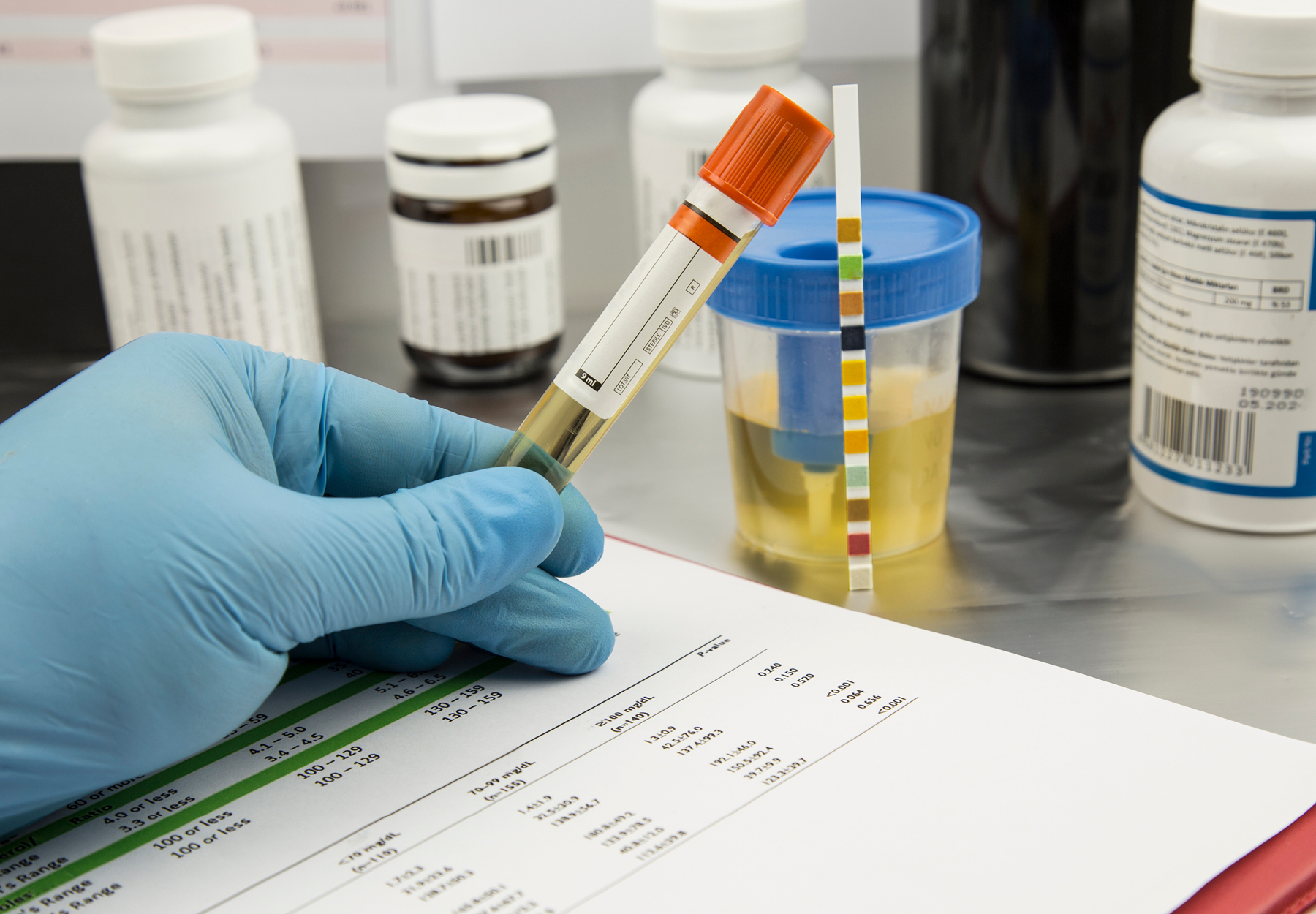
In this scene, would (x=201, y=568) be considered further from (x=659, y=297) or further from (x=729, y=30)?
(x=729, y=30)

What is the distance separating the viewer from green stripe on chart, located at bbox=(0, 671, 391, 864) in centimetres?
49

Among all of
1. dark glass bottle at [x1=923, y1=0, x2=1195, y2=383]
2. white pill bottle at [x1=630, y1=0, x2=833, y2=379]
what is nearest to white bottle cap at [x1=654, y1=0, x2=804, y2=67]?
white pill bottle at [x1=630, y1=0, x2=833, y2=379]

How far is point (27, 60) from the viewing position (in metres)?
0.99

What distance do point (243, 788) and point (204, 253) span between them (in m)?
0.46

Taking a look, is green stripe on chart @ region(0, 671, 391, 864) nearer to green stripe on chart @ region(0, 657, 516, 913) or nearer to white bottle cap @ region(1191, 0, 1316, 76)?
green stripe on chart @ region(0, 657, 516, 913)

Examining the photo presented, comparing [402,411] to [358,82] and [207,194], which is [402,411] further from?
[358,82]

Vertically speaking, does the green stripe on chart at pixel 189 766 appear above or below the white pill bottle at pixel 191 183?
below

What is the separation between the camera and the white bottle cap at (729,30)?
85cm

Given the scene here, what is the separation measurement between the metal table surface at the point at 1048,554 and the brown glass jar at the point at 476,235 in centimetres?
4

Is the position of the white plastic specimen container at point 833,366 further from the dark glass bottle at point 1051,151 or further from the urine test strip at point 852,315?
the dark glass bottle at point 1051,151

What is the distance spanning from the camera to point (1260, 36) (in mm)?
619

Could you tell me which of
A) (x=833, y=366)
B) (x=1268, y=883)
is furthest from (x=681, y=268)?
(x=1268, y=883)

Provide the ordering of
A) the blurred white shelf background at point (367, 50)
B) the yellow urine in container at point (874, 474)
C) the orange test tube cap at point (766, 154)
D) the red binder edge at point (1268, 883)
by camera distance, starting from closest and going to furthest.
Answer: the red binder edge at point (1268, 883) < the orange test tube cap at point (766, 154) < the yellow urine in container at point (874, 474) < the blurred white shelf background at point (367, 50)

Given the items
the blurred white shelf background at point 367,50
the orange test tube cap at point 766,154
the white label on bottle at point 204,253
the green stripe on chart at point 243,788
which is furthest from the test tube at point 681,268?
the blurred white shelf background at point 367,50
